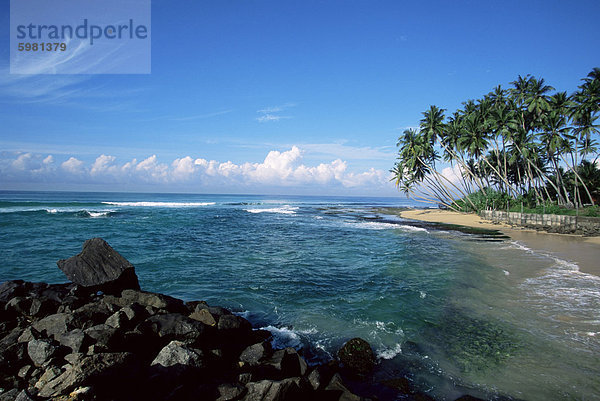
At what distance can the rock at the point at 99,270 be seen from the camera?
8250 millimetres

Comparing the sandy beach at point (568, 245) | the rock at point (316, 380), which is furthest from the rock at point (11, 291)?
the sandy beach at point (568, 245)

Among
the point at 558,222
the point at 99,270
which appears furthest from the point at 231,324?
the point at 558,222

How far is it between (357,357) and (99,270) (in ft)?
24.7

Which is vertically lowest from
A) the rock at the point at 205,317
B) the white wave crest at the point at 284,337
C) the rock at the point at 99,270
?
the white wave crest at the point at 284,337

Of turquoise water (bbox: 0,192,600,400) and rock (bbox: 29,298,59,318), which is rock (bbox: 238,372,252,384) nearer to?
turquoise water (bbox: 0,192,600,400)

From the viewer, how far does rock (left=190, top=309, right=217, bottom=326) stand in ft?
21.5

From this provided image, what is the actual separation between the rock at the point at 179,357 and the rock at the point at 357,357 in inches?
116

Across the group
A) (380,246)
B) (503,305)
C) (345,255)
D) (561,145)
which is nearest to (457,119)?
(561,145)

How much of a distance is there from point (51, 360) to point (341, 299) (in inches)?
→ 303

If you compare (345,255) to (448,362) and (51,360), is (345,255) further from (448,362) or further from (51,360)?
(51,360)

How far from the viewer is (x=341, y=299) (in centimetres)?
1005

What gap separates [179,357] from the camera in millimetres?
4910

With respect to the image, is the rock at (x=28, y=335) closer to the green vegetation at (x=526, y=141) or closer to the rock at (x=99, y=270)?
the rock at (x=99, y=270)

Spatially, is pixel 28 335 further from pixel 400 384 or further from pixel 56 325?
pixel 400 384
